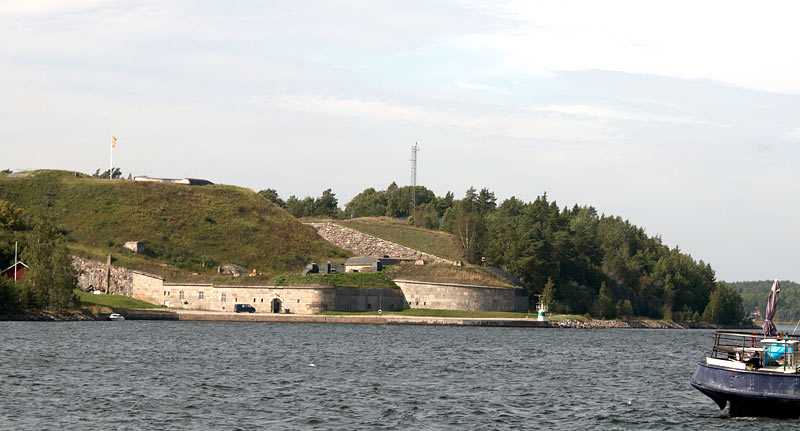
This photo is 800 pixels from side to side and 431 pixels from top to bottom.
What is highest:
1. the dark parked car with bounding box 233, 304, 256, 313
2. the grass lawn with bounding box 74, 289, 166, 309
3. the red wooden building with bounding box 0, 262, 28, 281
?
the red wooden building with bounding box 0, 262, 28, 281

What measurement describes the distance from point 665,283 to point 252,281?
77.0m

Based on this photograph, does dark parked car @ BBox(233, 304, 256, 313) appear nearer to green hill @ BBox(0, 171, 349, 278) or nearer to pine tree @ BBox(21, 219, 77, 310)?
green hill @ BBox(0, 171, 349, 278)

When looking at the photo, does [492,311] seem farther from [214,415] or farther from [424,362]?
[214,415]

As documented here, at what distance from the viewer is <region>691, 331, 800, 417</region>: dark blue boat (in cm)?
3322

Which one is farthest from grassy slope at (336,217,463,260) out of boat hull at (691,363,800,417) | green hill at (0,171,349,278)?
boat hull at (691,363,800,417)

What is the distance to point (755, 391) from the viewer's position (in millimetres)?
33438

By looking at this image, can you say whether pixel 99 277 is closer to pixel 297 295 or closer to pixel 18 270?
pixel 18 270

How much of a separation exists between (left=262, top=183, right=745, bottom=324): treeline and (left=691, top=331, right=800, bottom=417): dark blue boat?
293 ft

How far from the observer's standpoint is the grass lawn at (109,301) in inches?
3767

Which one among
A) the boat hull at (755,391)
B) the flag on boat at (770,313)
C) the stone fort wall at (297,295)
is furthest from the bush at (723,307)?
the boat hull at (755,391)

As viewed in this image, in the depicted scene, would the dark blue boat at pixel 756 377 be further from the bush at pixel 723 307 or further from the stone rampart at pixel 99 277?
the bush at pixel 723 307

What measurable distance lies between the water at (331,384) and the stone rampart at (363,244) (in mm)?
62641

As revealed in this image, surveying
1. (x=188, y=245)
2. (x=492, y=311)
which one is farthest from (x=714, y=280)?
(x=188, y=245)

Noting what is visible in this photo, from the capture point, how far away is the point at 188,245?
124875 mm
